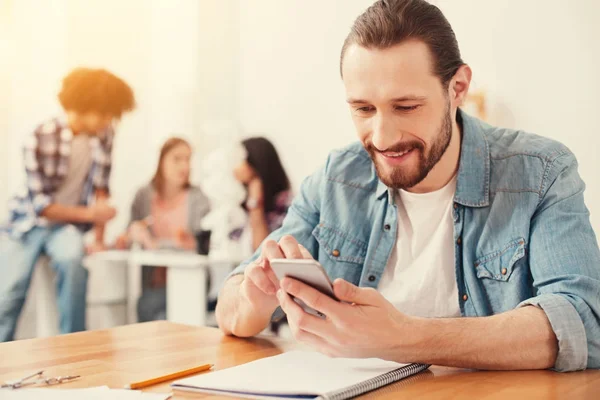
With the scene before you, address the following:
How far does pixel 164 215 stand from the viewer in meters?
3.92

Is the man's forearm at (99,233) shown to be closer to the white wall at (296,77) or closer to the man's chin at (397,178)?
the white wall at (296,77)

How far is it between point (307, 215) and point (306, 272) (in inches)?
25.6

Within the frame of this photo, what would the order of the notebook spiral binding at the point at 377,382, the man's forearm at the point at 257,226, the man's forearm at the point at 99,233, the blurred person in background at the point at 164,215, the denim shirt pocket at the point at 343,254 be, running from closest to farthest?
1. the notebook spiral binding at the point at 377,382
2. the denim shirt pocket at the point at 343,254
3. the man's forearm at the point at 257,226
4. the man's forearm at the point at 99,233
5. the blurred person in background at the point at 164,215

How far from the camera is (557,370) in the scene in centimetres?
102

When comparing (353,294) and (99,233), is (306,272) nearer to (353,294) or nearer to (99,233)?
(353,294)

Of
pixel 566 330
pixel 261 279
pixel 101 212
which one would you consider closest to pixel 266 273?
pixel 261 279

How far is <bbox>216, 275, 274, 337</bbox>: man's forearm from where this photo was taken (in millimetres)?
1246

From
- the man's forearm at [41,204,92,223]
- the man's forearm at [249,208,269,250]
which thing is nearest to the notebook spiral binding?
the man's forearm at [249,208,269,250]

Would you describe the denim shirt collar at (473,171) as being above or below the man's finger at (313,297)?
above

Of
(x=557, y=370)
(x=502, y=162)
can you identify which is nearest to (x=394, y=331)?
(x=557, y=370)

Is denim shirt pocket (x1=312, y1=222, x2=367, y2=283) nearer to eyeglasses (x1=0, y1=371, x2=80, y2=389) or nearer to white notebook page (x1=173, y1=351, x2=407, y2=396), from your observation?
white notebook page (x1=173, y1=351, x2=407, y2=396)

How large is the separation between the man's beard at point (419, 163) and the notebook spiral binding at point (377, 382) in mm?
495

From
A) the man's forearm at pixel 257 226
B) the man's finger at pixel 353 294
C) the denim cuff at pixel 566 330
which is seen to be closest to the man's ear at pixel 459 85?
the denim cuff at pixel 566 330

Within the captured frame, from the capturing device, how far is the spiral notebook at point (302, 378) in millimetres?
824
